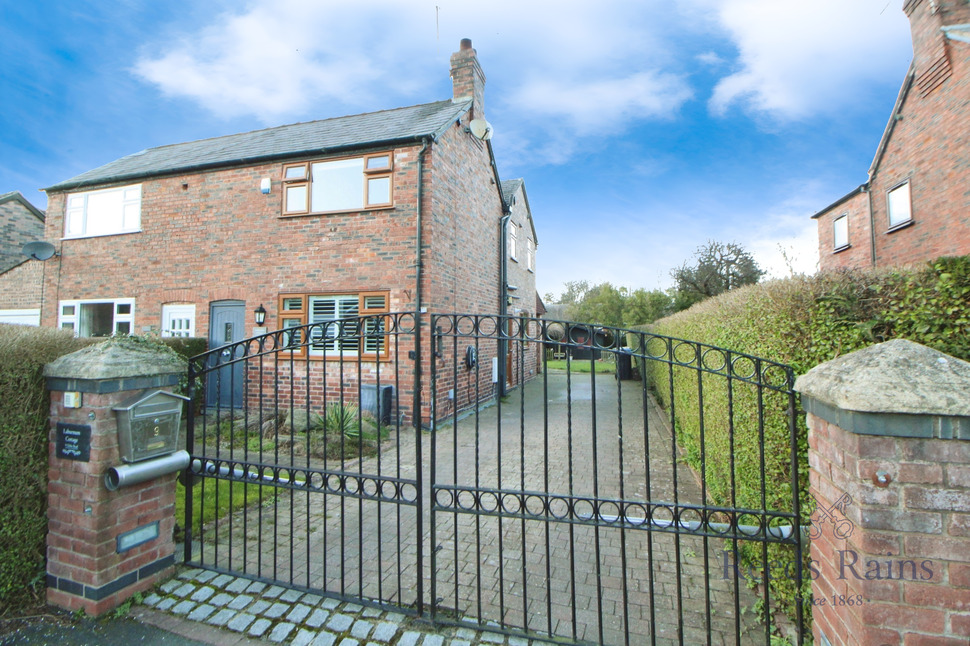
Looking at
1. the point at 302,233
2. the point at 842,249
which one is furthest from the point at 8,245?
the point at 842,249

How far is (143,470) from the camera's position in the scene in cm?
292

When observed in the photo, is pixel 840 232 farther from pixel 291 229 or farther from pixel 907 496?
pixel 291 229

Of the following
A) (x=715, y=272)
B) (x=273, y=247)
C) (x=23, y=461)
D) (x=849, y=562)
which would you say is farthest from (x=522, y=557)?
(x=715, y=272)

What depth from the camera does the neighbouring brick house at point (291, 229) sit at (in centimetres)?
897

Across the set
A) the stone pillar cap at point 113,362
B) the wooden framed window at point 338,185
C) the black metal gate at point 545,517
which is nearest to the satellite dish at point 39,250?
the wooden framed window at point 338,185

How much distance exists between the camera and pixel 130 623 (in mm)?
2746

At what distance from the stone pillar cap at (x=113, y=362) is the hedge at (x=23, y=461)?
5.6 inches

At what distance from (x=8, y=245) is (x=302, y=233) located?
14.5m

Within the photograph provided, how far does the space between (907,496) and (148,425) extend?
428cm

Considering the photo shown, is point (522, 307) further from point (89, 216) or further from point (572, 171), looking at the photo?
point (89, 216)

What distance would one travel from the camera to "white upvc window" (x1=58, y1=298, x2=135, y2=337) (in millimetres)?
11234

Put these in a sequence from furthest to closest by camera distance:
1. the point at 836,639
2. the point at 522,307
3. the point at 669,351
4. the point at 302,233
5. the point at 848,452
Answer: the point at 522,307, the point at 302,233, the point at 669,351, the point at 836,639, the point at 848,452

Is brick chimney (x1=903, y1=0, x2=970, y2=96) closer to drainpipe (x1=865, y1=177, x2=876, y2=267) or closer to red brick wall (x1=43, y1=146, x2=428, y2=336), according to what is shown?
drainpipe (x1=865, y1=177, x2=876, y2=267)

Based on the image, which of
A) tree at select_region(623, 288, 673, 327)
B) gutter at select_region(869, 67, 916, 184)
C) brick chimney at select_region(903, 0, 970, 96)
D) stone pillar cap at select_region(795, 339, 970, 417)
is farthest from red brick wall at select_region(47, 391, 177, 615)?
tree at select_region(623, 288, 673, 327)
